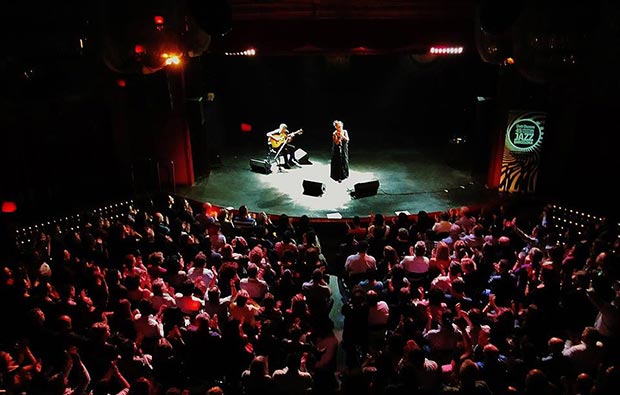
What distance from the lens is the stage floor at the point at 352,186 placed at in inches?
422

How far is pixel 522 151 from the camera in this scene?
10.6 m

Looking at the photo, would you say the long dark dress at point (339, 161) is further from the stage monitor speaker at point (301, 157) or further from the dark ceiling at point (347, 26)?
the dark ceiling at point (347, 26)

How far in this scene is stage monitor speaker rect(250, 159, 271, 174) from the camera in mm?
13008

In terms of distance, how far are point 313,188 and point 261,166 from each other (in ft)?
7.19

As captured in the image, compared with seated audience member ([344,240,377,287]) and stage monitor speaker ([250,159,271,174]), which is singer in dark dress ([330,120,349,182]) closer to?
stage monitor speaker ([250,159,271,174])

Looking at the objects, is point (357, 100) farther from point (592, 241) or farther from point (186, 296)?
point (186, 296)

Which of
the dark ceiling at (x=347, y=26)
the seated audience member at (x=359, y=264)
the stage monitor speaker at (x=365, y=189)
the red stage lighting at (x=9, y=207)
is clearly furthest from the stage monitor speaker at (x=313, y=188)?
the red stage lighting at (x=9, y=207)

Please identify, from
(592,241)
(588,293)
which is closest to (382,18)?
(592,241)

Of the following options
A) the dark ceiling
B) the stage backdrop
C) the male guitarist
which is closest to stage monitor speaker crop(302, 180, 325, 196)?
the male guitarist

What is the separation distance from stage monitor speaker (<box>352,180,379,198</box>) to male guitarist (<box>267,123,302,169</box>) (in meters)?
2.86

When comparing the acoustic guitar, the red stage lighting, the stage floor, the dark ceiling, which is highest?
the dark ceiling

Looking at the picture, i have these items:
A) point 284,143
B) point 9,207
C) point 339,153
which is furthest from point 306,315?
point 284,143

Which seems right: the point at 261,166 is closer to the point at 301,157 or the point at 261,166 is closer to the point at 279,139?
the point at 279,139

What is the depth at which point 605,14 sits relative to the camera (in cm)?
966
